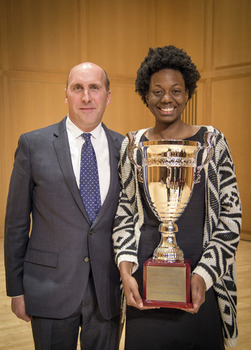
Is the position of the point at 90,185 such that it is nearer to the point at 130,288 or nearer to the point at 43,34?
the point at 130,288

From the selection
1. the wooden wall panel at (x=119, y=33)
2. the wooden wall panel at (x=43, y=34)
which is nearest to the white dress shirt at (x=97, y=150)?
the wooden wall panel at (x=43, y=34)

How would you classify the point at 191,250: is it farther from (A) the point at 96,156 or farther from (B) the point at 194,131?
(A) the point at 96,156

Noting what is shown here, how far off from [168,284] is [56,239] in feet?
1.60

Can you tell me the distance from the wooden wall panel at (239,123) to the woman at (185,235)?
364 cm

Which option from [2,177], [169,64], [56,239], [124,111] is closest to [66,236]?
[56,239]

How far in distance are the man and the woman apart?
0.44 ft

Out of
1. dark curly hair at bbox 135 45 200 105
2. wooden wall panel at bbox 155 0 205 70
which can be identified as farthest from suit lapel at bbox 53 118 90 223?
wooden wall panel at bbox 155 0 205 70

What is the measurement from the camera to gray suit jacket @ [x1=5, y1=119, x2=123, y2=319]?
145 cm

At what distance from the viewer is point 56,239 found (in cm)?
145

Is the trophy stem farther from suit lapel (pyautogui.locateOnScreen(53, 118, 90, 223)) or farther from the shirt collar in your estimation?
the shirt collar

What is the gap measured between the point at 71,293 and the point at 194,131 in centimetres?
71

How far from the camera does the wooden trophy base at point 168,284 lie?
44.8 inches

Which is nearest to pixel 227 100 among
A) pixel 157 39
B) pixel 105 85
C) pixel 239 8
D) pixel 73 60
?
pixel 239 8

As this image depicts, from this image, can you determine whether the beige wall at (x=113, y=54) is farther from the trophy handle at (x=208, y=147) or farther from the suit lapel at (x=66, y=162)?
the trophy handle at (x=208, y=147)
